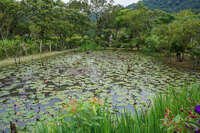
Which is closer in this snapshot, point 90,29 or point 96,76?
point 96,76

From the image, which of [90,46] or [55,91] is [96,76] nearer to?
[55,91]

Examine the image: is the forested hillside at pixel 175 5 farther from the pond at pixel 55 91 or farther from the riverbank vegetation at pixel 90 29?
the pond at pixel 55 91

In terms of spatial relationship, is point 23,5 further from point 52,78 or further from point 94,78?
point 94,78

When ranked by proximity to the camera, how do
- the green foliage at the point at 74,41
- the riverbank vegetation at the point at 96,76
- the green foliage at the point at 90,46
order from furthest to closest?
the green foliage at the point at 90,46 → the green foliage at the point at 74,41 → the riverbank vegetation at the point at 96,76

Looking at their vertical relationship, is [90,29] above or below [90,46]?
above

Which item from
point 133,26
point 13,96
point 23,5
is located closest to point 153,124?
point 13,96

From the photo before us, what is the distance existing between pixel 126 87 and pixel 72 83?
5.88ft

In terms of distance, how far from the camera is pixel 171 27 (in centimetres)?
883

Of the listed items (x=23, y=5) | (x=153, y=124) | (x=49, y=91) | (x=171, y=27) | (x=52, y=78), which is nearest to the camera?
(x=153, y=124)

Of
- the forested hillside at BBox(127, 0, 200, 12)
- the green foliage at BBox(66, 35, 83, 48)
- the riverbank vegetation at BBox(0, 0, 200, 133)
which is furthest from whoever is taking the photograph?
the forested hillside at BBox(127, 0, 200, 12)

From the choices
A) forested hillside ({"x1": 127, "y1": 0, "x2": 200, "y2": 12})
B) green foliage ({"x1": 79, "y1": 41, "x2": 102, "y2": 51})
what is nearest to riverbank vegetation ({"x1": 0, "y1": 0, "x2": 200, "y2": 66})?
green foliage ({"x1": 79, "y1": 41, "x2": 102, "y2": 51})

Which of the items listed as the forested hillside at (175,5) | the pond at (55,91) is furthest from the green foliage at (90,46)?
the forested hillside at (175,5)

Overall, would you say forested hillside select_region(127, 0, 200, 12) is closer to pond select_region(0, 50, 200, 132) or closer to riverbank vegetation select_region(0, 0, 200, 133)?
riverbank vegetation select_region(0, 0, 200, 133)

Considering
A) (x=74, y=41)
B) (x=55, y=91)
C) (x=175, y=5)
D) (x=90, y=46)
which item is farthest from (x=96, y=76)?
(x=175, y=5)
